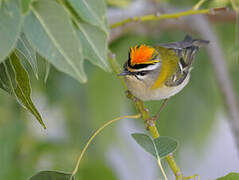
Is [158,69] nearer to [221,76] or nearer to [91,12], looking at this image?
[221,76]

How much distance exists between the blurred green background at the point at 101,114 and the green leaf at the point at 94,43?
3.96ft

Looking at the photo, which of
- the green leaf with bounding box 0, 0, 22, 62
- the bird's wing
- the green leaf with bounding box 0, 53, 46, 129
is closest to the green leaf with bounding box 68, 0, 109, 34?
the green leaf with bounding box 0, 0, 22, 62

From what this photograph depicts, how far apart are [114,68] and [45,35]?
61cm

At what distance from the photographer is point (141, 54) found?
1.54 metres

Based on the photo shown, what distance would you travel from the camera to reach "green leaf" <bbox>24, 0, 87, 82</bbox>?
2.27 feet

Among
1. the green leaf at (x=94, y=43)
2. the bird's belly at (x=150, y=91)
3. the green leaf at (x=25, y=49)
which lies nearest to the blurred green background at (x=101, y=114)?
the bird's belly at (x=150, y=91)

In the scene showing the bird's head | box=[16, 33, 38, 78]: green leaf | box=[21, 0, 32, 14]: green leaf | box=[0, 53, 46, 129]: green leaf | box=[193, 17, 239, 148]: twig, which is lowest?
box=[193, 17, 239, 148]: twig

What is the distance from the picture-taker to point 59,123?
2664 millimetres

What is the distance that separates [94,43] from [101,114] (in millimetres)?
1518

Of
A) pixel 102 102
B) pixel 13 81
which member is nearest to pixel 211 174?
pixel 102 102

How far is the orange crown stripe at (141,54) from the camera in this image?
1.53 m

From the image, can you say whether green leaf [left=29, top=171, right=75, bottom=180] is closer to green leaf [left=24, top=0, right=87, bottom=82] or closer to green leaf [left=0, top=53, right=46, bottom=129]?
green leaf [left=0, top=53, right=46, bottom=129]

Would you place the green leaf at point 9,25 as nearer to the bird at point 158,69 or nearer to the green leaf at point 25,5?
the green leaf at point 25,5

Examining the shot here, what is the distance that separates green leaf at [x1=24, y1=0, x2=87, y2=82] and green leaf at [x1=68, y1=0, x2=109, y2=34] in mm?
48
